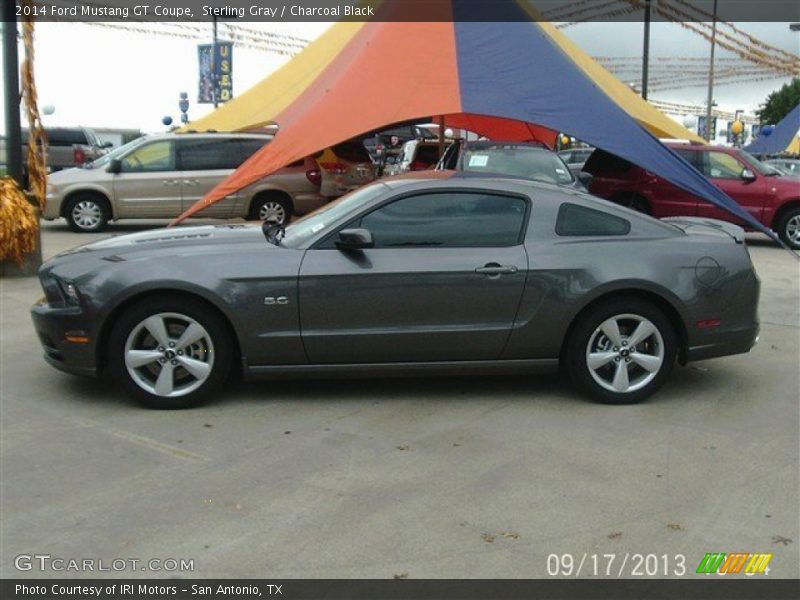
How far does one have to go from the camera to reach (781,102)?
77.6 m

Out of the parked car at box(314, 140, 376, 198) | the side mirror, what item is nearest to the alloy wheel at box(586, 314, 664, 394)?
the side mirror

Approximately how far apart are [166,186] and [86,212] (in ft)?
4.64

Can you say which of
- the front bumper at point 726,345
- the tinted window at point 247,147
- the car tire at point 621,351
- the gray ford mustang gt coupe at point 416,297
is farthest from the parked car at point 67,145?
the front bumper at point 726,345

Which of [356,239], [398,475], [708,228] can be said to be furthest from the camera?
[708,228]

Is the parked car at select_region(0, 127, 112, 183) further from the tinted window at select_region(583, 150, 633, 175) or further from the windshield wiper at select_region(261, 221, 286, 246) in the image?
the windshield wiper at select_region(261, 221, 286, 246)

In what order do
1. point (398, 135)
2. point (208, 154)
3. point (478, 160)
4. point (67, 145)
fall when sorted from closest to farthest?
point (478, 160)
point (208, 154)
point (67, 145)
point (398, 135)

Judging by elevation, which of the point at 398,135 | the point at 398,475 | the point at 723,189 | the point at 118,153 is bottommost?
the point at 398,475

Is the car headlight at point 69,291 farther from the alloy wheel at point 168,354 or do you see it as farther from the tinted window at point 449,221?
the tinted window at point 449,221

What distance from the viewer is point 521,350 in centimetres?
537

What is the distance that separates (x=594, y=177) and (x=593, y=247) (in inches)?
400

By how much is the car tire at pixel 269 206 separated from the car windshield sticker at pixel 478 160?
4670 millimetres

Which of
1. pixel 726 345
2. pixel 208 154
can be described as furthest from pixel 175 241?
pixel 208 154

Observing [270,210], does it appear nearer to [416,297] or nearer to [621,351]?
[416,297]

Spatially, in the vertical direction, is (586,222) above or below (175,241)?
above
